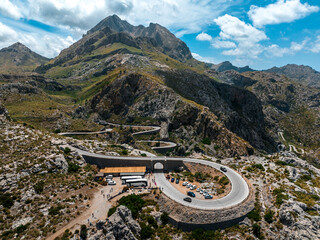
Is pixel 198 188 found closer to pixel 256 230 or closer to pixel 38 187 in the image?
pixel 256 230

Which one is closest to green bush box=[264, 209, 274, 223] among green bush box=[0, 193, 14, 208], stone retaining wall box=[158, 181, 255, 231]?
stone retaining wall box=[158, 181, 255, 231]

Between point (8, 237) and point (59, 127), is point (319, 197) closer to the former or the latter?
point (8, 237)

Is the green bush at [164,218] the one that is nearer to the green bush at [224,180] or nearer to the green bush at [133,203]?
the green bush at [133,203]

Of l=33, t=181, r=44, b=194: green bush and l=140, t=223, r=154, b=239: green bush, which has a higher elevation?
l=33, t=181, r=44, b=194: green bush

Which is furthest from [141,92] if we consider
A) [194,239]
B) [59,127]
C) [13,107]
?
[194,239]

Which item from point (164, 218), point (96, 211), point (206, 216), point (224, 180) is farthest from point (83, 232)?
point (224, 180)

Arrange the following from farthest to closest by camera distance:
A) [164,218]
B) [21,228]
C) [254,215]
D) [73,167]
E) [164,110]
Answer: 1. [164,110]
2. [73,167]
3. [164,218]
4. [254,215]
5. [21,228]

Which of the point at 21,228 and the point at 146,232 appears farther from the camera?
the point at 146,232

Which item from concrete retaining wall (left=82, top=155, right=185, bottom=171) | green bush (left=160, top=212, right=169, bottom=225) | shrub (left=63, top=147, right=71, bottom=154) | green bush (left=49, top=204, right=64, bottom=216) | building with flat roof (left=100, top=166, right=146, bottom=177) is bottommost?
green bush (left=160, top=212, right=169, bottom=225)

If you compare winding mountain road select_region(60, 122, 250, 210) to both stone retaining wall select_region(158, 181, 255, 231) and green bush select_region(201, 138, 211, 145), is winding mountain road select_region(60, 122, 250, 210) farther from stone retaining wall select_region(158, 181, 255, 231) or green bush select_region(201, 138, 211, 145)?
green bush select_region(201, 138, 211, 145)
